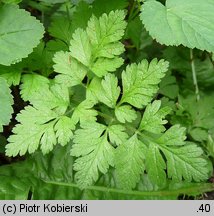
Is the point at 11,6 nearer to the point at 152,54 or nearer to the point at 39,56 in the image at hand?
the point at 39,56

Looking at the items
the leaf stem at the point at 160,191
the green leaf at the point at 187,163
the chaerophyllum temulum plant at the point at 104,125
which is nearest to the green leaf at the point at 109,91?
the chaerophyllum temulum plant at the point at 104,125

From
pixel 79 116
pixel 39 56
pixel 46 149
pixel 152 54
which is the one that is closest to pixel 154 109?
pixel 79 116

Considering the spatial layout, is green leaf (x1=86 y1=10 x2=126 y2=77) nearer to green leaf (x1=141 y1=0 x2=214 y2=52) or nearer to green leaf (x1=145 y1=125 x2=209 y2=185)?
green leaf (x1=141 y1=0 x2=214 y2=52)

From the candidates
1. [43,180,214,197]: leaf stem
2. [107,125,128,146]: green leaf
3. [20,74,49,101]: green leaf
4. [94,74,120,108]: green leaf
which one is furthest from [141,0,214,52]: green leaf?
[43,180,214,197]: leaf stem

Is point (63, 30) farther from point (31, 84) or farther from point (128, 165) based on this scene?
point (128, 165)

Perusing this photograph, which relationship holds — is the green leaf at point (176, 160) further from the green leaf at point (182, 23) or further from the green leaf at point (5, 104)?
the green leaf at point (5, 104)
